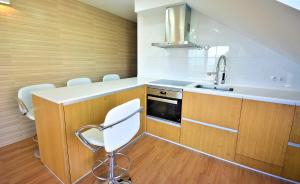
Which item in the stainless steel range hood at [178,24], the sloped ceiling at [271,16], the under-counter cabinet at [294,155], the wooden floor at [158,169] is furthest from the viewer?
the stainless steel range hood at [178,24]

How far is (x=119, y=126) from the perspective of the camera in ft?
4.00

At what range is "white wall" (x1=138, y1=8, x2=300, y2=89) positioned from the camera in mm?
2014

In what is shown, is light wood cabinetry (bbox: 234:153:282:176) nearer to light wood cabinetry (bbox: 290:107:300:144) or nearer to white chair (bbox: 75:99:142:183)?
light wood cabinetry (bbox: 290:107:300:144)

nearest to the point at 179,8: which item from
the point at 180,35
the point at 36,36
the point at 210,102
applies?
the point at 180,35

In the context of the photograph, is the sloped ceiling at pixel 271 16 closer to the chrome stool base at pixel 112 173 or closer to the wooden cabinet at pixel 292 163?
the wooden cabinet at pixel 292 163

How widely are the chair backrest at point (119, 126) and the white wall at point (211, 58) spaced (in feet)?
5.35

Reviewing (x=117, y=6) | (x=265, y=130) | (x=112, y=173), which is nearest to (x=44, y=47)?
(x=117, y=6)

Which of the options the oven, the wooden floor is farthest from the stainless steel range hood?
the wooden floor

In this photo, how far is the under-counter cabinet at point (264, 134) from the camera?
157cm

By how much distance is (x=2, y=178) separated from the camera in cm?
163

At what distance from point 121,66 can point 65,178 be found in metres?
2.98

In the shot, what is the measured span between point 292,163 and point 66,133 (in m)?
2.31

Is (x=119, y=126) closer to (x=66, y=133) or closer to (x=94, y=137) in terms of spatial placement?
(x=94, y=137)

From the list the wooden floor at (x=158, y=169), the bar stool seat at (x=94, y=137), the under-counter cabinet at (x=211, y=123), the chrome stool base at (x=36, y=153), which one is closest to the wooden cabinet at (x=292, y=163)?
the wooden floor at (x=158, y=169)
